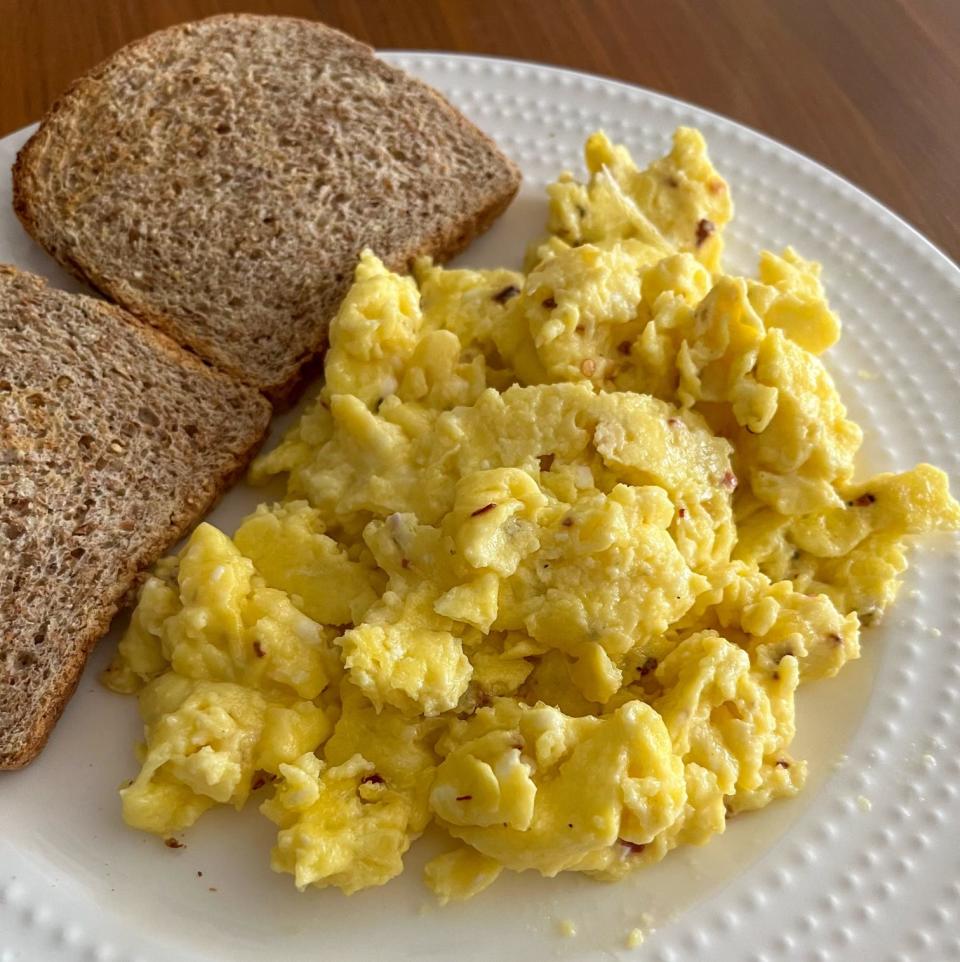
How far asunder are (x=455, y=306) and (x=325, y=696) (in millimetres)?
954

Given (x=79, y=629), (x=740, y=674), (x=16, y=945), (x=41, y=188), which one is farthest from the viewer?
(x=41, y=188)

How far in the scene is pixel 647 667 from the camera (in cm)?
190

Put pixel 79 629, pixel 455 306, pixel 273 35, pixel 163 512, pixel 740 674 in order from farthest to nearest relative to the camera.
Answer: pixel 273 35
pixel 455 306
pixel 163 512
pixel 79 629
pixel 740 674

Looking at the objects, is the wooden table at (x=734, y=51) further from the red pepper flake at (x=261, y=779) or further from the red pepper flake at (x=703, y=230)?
the red pepper flake at (x=261, y=779)

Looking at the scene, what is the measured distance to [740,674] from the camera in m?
1.81

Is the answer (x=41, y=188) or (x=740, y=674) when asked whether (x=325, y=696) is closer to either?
(x=740, y=674)

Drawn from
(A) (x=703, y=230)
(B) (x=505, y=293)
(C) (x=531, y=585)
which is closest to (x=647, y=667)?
(C) (x=531, y=585)

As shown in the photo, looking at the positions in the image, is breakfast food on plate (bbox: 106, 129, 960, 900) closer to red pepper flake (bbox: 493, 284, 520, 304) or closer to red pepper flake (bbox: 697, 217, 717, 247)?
red pepper flake (bbox: 493, 284, 520, 304)

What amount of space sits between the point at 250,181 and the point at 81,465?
0.88 meters

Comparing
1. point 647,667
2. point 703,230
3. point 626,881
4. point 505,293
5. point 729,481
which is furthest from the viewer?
point 703,230

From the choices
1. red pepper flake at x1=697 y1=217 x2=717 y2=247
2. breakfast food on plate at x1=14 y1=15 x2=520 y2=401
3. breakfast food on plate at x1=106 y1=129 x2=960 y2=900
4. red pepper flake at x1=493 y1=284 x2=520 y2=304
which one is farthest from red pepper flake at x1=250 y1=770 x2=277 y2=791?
red pepper flake at x1=697 y1=217 x2=717 y2=247

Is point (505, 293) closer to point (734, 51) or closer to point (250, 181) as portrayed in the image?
point (250, 181)

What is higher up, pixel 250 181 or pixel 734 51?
pixel 734 51

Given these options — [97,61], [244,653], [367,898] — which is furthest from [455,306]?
[97,61]
